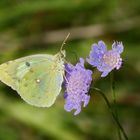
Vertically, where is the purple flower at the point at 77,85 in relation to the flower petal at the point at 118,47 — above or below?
below

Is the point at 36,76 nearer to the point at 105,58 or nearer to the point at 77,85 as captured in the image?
the point at 77,85

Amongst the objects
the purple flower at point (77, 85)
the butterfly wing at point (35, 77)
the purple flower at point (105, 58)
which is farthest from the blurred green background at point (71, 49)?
the purple flower at point (105, 58)

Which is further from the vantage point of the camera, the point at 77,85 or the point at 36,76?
the point at 36,76

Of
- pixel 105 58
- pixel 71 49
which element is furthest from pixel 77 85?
pixel 71 49

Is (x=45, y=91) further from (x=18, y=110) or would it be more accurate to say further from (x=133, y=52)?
(x=133, y=52)

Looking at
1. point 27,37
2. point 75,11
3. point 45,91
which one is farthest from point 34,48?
point 45,91

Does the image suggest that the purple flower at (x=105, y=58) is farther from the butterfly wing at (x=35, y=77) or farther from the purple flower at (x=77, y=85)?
the butterfly wing at (x=35, y=77)

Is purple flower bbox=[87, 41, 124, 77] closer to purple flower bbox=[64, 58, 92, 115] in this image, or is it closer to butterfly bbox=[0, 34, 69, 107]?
purple flower bbox=[64, 58, 92, 115]
